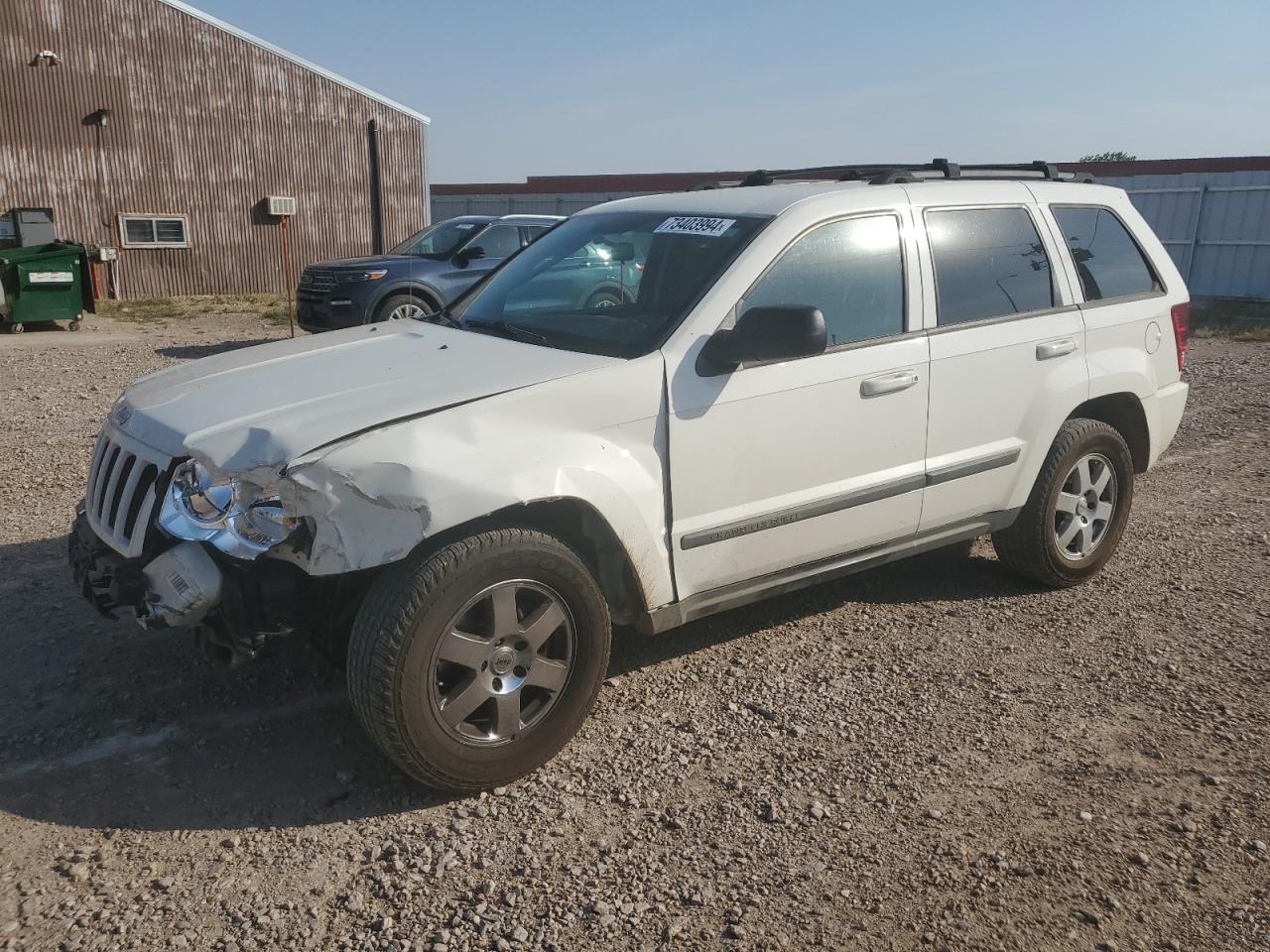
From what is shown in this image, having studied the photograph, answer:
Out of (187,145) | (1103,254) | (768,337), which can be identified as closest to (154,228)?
(187,145)

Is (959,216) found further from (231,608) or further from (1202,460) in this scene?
(1202,460)

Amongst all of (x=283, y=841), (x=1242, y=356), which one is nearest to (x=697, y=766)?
(x=283, y=841)

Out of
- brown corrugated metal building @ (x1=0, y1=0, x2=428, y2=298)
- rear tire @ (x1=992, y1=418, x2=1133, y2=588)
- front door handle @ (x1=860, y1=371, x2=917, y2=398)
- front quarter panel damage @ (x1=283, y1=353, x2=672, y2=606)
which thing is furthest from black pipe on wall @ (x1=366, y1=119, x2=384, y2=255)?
front quarter panel damage @ (x1=283, y1=353, x2=672, y2=606)

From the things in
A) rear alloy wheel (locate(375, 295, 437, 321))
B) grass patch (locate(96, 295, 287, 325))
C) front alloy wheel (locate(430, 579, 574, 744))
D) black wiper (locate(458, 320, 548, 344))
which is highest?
black wiper (locate(458, 320, 548, 344))

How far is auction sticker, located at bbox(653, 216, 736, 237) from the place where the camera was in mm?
4039

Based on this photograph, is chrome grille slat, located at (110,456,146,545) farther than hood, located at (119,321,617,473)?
Yes

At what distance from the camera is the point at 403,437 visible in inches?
121

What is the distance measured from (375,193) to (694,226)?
22.1 m

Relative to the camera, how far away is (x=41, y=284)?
578 inches

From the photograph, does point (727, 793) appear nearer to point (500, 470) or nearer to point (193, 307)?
point (500, 470)

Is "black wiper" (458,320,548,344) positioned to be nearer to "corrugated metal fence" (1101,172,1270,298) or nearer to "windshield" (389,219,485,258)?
"windshield" (389,219,485,258)

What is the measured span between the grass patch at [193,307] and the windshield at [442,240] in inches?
198

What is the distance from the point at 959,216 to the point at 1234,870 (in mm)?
2712

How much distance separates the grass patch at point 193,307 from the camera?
18.1 meters
